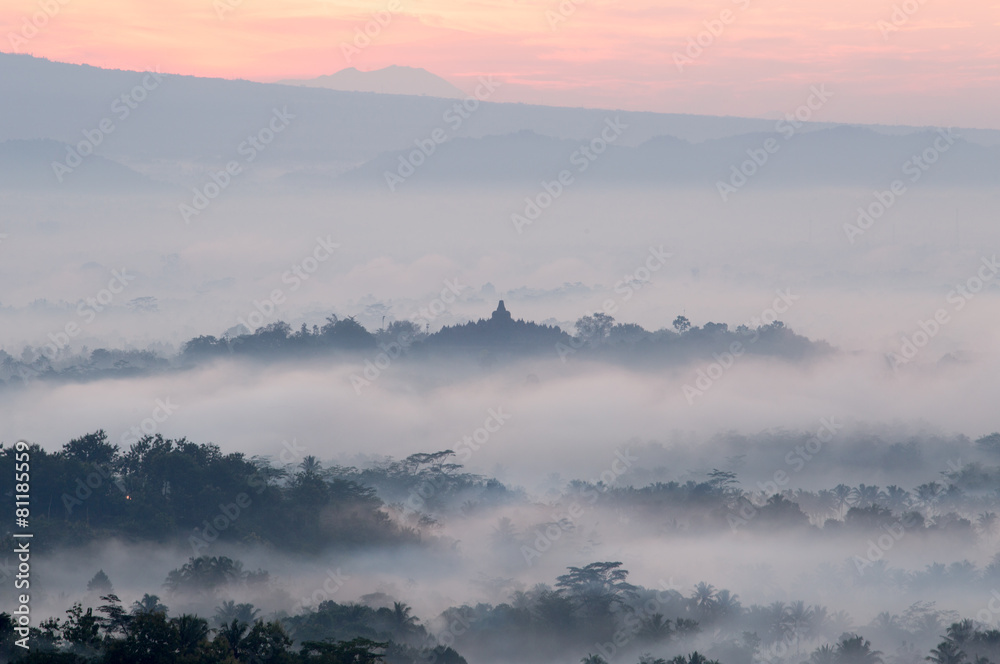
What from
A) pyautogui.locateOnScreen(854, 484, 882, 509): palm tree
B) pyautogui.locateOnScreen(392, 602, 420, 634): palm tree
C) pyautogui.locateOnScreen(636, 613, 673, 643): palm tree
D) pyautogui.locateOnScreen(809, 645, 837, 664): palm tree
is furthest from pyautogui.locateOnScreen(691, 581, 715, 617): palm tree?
pyautogui.locateOnScreen(854, 484, 882, 509): palm tree

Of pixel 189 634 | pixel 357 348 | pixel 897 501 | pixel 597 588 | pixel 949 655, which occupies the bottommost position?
pixel 949 655

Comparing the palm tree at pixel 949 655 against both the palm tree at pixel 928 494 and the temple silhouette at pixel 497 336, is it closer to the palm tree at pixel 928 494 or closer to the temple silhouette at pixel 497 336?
the palm tree at pixel 928 494

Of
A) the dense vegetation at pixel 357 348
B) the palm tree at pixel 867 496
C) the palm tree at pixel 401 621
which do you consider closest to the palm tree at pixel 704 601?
the palm tree at pixel 401 621

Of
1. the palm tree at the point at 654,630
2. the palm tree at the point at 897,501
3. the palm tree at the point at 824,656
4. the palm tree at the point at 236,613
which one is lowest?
the palm tree at the point at 824,656

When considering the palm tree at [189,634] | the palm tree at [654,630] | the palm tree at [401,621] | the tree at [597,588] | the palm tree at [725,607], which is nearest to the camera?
the palm tree at [189,634]

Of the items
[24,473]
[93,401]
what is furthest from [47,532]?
[93,401]

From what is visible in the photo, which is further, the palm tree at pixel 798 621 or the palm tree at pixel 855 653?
the palm tree at pixel 798 621

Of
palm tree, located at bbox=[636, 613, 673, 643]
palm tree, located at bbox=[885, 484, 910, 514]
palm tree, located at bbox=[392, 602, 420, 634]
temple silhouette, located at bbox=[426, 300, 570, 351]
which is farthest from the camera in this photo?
temple silhouette, located at bbox=[426, 300, 570, 351]

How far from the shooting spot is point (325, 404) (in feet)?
551

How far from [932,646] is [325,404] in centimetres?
11999

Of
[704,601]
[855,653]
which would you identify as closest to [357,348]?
[704,601]

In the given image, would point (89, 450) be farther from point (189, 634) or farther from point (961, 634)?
point (961, 634)

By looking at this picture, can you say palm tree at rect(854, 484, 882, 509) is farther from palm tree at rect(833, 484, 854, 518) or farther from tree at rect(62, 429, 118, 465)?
tree at rect(62, 429, 118, 465)

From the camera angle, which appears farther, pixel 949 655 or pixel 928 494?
pixel 928 494
